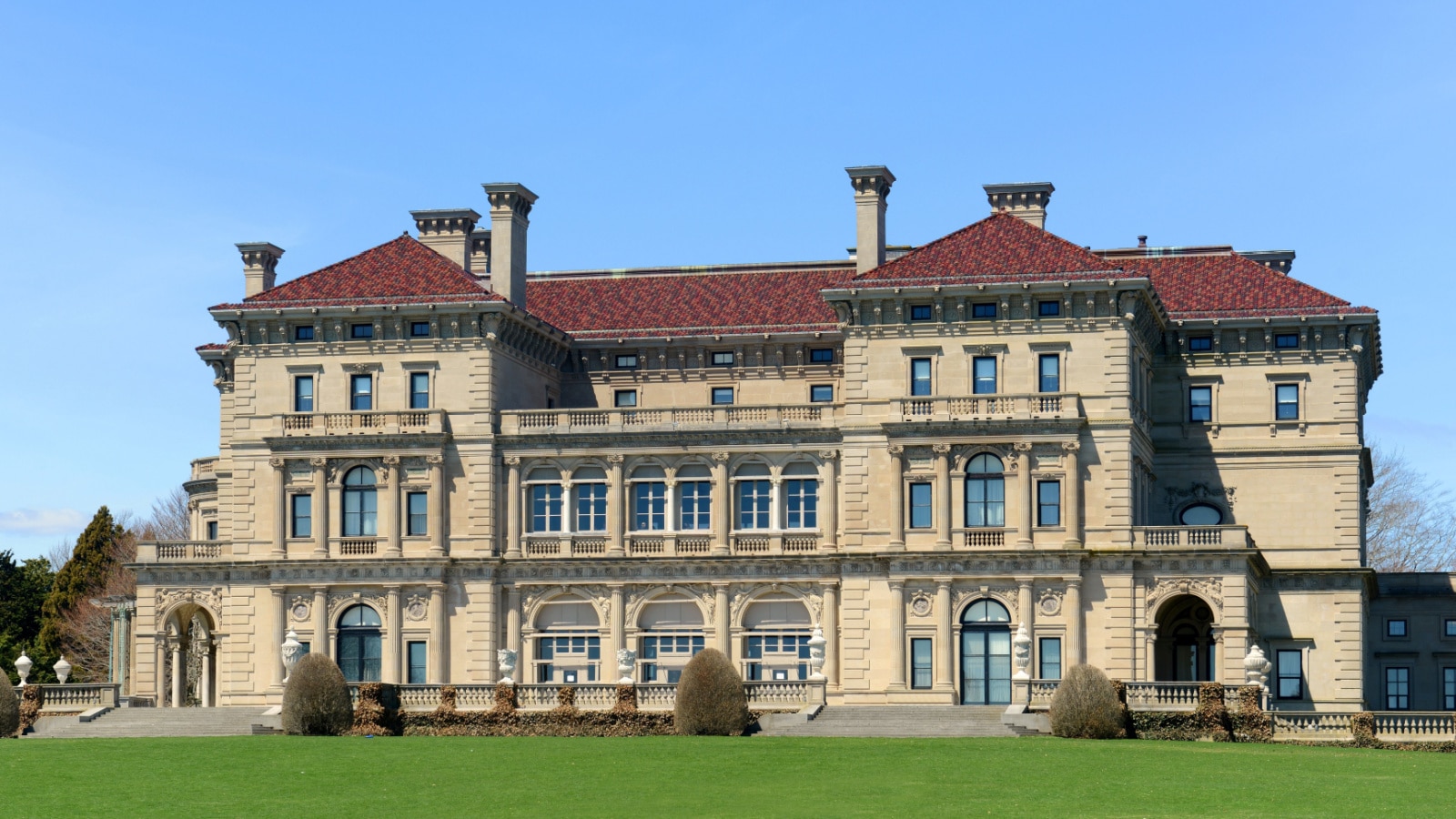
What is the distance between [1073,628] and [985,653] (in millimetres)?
2794

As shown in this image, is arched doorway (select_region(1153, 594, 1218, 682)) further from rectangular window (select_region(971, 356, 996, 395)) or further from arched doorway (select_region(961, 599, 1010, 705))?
→ rectangular window (select_region(971, 356, 996, 395))

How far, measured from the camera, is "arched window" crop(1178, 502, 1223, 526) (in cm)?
8000

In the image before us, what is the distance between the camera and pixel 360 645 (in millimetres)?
77562

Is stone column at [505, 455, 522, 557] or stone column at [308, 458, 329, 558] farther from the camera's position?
stone column at [505, 455, 522, 557]

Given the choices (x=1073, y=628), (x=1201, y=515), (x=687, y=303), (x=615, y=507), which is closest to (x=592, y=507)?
(x=615, y=507)

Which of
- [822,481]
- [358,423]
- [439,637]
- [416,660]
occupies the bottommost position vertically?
[416,660]

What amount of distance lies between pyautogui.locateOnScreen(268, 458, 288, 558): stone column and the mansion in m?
0.12

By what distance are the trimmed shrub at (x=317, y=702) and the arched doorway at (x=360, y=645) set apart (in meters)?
14.6

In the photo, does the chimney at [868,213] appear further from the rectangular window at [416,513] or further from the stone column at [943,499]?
the rectangular window at [416,513]

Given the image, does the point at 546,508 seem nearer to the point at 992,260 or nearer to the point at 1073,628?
the point at 992,260

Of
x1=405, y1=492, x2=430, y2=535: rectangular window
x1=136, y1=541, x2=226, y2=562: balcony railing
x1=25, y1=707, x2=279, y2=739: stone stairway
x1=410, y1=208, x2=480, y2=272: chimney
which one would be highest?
x1=410, y1=208, x2=480, y2=272: chimney

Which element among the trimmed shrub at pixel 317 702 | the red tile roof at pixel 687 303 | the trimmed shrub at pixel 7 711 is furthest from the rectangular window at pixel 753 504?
the trimmed shrub at pixel 7 711

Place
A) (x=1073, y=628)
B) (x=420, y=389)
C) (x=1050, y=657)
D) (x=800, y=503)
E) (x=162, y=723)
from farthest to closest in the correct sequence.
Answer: (x=420, y=389), (x=800, y=503), (x=1050, y=657), (x=1073, y=628), (x=162, y=723)

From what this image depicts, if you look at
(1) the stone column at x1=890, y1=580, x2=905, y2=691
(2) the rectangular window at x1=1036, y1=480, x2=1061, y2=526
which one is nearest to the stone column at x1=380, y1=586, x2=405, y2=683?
(1) the stone column at x1=890, y1=580, x2=905, y2=691
